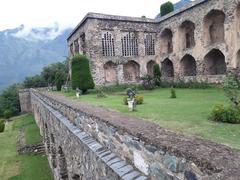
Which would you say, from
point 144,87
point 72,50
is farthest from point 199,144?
point 72,50

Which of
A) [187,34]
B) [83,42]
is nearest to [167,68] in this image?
[187,34]

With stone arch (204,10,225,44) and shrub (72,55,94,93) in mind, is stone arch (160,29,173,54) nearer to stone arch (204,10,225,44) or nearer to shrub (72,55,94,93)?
stone arch (204,10,225,44)

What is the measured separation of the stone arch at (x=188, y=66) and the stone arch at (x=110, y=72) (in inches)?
260

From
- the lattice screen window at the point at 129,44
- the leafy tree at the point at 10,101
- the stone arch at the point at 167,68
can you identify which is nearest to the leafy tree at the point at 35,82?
the leafy tree at the point at 10,101

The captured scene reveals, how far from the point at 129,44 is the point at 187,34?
19.0ft

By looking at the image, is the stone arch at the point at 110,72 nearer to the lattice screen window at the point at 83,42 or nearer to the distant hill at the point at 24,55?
the lattice screen window at the point at 83,42

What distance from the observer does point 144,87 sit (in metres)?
21.6

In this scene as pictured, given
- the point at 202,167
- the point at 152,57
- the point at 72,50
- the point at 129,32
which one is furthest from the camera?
the point at 72,50

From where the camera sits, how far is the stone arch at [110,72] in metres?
25.2

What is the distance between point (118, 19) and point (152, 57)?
5.55 metres

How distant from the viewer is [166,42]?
27375 millimetres

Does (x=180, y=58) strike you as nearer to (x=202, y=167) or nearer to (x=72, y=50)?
(x=72, y=50)

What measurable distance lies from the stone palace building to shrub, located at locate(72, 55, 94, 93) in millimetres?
5051

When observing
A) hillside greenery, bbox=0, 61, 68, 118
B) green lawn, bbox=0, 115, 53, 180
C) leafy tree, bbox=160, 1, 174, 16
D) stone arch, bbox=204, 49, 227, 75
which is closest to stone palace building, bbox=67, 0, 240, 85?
stone arch, bbox=204, 49, 227, 75
